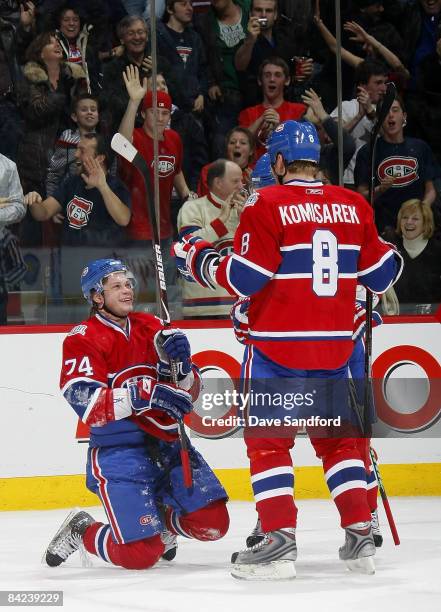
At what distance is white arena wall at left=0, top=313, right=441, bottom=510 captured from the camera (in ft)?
18.0

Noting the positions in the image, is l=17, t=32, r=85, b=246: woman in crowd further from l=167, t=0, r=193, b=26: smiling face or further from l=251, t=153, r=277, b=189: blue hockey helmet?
l=251, t=153, r=277, b=189: blue hockey helmet

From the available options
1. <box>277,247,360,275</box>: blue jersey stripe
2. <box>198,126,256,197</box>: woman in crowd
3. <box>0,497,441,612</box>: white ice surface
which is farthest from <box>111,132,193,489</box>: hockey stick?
<box>198,126,256,197</box>: woman in crowd

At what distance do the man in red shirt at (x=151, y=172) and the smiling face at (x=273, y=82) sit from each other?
53 centimetres

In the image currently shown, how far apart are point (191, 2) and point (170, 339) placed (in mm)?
2925

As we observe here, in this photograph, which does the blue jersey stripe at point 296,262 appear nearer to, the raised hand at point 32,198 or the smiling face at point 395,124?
the raised hand at point 32,198

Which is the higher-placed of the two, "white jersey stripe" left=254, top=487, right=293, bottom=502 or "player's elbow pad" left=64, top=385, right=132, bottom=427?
"player's elbow pad" left=64, top=385, right=132, bottom=427

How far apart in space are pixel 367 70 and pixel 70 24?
5.06 feet

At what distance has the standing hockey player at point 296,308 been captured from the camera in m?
3.70

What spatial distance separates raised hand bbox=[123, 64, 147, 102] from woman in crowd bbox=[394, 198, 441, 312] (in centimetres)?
142

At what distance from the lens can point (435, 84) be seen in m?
6.56

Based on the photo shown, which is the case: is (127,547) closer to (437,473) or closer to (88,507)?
(88,507)

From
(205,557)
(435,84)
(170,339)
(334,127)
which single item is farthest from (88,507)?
(435,84)

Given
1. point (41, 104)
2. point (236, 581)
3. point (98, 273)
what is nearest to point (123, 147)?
point (98, 273)

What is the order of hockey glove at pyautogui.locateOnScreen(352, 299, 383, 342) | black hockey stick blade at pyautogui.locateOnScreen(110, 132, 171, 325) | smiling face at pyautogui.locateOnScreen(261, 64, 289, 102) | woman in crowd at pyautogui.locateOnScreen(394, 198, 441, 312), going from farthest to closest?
smiling face at pyautogui.locateOnScreen(261, 64, 289, 102), woman in crowd at pyautogui.locateOnScreen(394, 198, 441, 312), hockey glove at pyautogui.locateOnScreen(352, 299, 383, 342), black hockey stick blade at pyautogui.locateOnScreen(110, 132, 171, 325)
